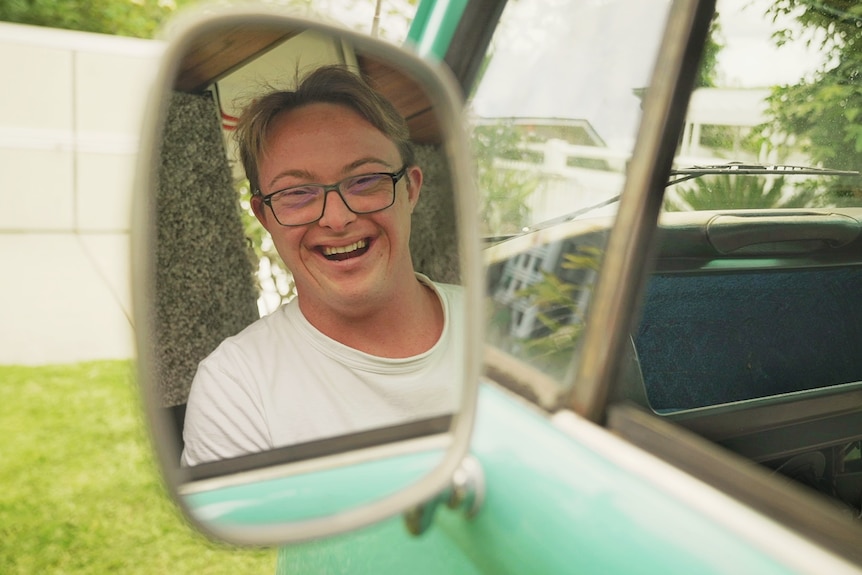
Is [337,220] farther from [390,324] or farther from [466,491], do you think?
[466,491]

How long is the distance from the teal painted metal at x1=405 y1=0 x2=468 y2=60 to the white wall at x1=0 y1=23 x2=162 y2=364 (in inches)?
234

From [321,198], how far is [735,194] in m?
1.39

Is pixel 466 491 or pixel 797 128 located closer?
pixel 466 491

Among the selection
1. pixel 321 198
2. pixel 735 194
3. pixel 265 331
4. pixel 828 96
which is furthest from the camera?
pixel 828 96

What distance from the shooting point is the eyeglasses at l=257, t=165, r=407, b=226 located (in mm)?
1070

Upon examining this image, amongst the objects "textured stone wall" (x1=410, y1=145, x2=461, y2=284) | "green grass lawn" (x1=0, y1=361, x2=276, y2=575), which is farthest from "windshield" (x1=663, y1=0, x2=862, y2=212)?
"green grass lawn" (x1=0, y1=361, x2=276, y2=575)

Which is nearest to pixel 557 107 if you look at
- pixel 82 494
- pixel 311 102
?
pixel 311 102

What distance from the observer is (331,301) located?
116 cm

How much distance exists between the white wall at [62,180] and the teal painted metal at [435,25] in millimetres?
5935

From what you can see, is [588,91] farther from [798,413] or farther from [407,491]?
[798,413]

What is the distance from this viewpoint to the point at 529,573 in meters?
1.17

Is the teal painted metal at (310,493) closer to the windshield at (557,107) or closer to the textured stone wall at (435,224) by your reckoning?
the textured stone wall at (435,224)

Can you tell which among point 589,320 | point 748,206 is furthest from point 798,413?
point 589,320

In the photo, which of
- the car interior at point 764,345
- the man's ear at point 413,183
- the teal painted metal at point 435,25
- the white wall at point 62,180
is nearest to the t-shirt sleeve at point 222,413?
the man's ear at point 413,183
